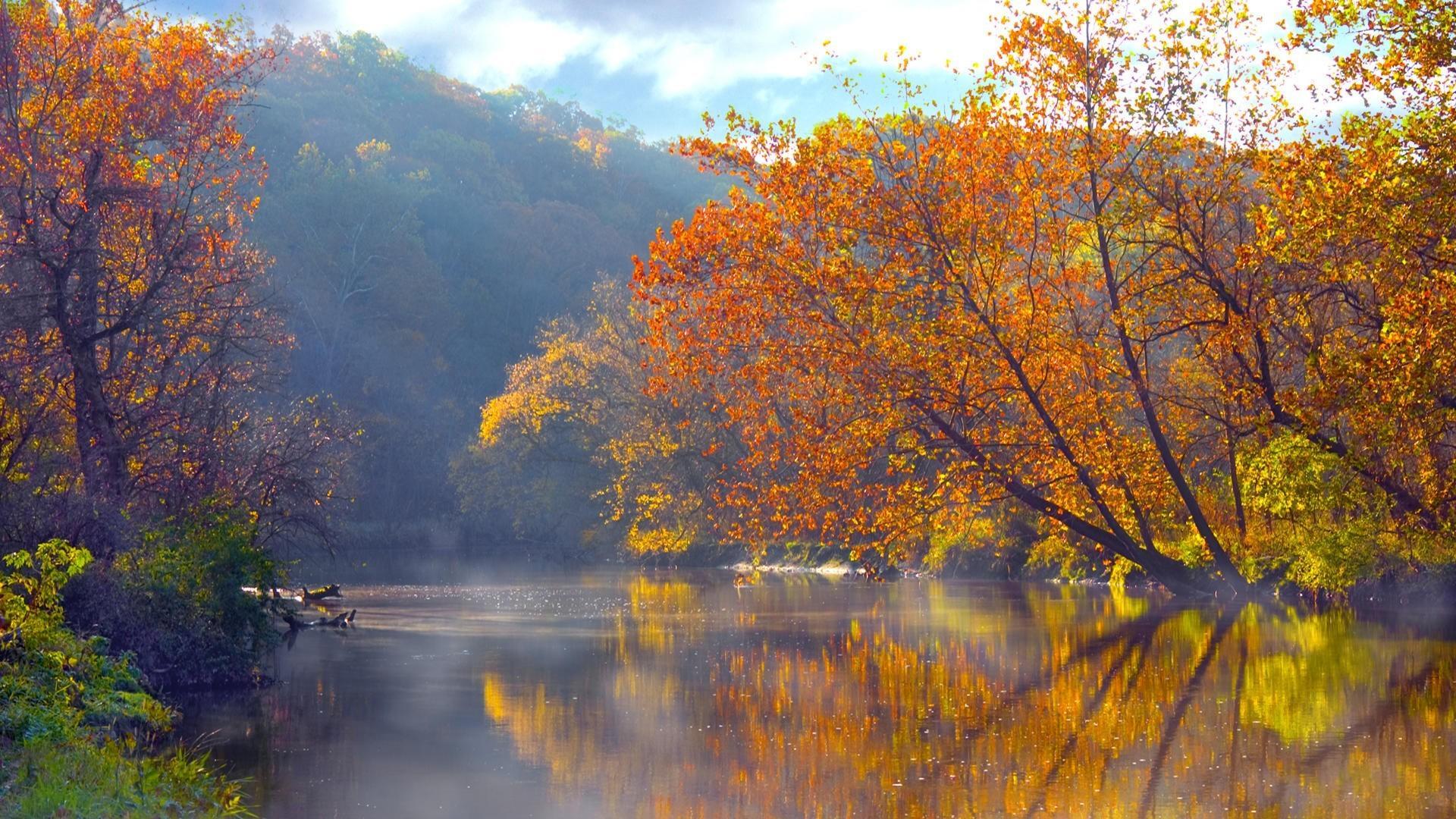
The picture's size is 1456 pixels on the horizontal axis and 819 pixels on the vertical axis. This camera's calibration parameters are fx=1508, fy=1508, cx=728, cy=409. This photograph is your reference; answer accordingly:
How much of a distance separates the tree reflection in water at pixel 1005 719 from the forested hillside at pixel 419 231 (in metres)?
46.2

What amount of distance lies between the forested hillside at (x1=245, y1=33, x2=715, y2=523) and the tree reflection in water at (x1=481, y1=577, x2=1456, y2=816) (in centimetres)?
4624

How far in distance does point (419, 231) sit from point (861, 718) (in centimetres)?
8349

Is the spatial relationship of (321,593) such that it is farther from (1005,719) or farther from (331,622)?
(1005,719)

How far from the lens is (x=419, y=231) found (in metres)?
97.2

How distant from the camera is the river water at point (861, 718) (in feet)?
44.5

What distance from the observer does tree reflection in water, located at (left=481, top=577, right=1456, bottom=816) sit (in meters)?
13.5

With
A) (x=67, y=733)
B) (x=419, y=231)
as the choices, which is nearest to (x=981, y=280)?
(x=67, y=733)

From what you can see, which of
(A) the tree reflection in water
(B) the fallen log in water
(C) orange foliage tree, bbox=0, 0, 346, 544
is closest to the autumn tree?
(B) the fallen log in water

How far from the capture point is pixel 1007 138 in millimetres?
27422

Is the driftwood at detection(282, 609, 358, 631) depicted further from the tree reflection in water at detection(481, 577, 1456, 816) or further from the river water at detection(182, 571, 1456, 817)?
the tree reflection in water at detection(481, 577, 1456, 816)

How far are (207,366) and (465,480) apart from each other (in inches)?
1591

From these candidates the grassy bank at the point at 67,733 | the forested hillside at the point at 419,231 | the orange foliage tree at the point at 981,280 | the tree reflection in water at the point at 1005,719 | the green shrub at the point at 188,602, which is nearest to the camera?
the grassy bank at the point at 67,733

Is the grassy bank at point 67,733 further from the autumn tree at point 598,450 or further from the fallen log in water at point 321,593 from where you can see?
the autumn tree at point 598,450

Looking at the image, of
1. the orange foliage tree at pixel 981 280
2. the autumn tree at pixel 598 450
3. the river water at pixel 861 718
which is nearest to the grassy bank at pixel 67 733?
the river water at pixel 861 718
